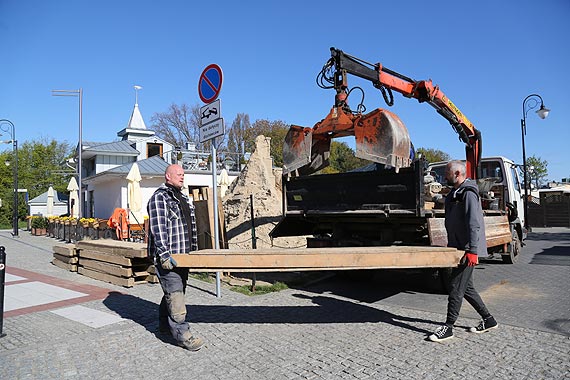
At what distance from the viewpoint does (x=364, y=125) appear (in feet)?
20.6

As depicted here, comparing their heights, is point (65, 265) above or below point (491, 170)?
below

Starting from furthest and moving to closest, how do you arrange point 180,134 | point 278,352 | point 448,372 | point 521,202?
point 180,134 → point 521,202 → point 278,352 → point 448,372

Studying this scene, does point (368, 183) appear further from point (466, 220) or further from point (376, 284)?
point (376, 284)

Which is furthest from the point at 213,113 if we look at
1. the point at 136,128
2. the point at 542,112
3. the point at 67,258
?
the point at 136,128

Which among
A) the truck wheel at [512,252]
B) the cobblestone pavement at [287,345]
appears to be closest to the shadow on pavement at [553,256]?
the truck wheel at [512,252]

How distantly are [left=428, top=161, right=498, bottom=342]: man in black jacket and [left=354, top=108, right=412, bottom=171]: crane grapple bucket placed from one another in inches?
38.1

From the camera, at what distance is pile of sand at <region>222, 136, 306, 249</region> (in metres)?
11.2

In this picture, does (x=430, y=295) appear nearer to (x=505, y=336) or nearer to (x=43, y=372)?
(x=505, y=336)

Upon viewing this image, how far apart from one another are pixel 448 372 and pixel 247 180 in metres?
9.50

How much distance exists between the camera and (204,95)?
7.10m

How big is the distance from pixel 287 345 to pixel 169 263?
5.00ft

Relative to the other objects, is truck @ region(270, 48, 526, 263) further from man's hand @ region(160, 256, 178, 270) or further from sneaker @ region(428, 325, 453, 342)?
man's hand @ region(160, 256, 178, 270)

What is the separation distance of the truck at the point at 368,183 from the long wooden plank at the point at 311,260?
797mm

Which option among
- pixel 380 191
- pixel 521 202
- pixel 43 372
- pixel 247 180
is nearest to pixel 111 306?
pixel 43 372
